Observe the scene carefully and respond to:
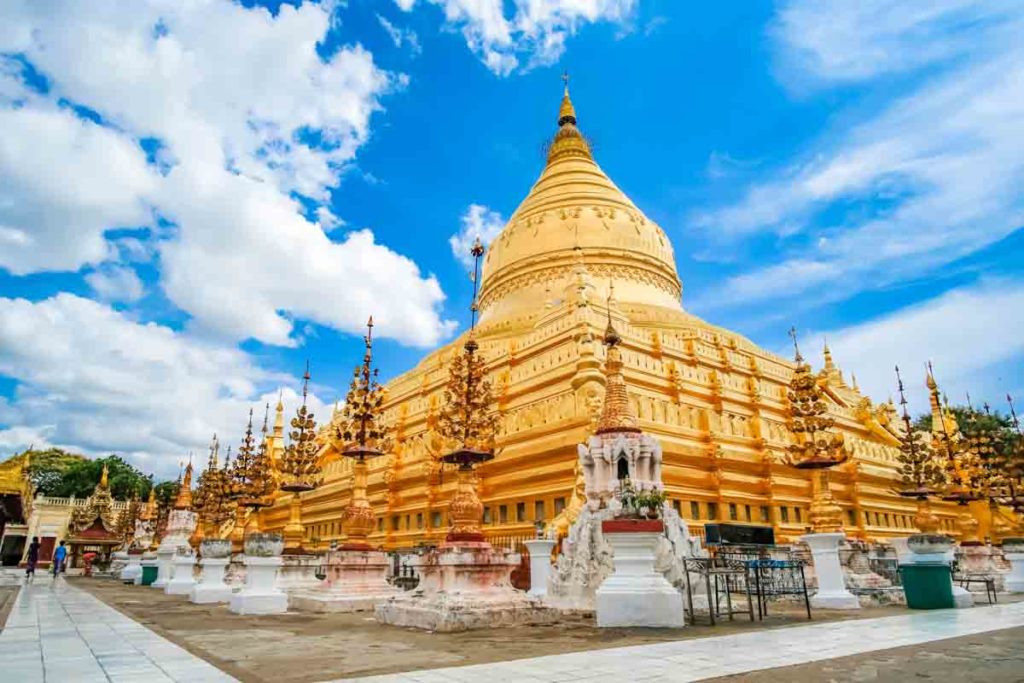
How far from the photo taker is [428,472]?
2250cm

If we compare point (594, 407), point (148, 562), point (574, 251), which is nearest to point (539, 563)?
point (594, 407)

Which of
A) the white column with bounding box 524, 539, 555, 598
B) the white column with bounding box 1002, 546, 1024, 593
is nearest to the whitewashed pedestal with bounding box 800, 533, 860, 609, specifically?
the white column with bounding box 524, 539, 555, 598

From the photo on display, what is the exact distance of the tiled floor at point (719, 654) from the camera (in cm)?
507

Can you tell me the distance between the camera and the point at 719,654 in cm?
609

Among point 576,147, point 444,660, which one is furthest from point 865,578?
point 576,147

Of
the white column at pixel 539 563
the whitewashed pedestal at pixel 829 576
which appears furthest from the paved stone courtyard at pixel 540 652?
the white column at pixel 539 563

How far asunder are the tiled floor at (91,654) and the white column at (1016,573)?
18.2m

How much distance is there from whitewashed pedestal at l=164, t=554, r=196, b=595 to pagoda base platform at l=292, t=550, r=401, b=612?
676 centimetres

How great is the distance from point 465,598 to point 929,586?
25.8 feet

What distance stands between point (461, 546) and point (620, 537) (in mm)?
2454

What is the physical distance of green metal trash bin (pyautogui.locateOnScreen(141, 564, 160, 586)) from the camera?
79.3 ft

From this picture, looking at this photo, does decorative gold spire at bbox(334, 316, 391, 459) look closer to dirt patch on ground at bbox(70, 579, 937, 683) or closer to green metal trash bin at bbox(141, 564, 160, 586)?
dirt patch on ground at bbox(70, 579, 937, 683)

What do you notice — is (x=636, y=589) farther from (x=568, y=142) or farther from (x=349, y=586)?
(x=568, y=142)

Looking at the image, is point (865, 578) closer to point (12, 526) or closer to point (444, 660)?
point (444, 660)
